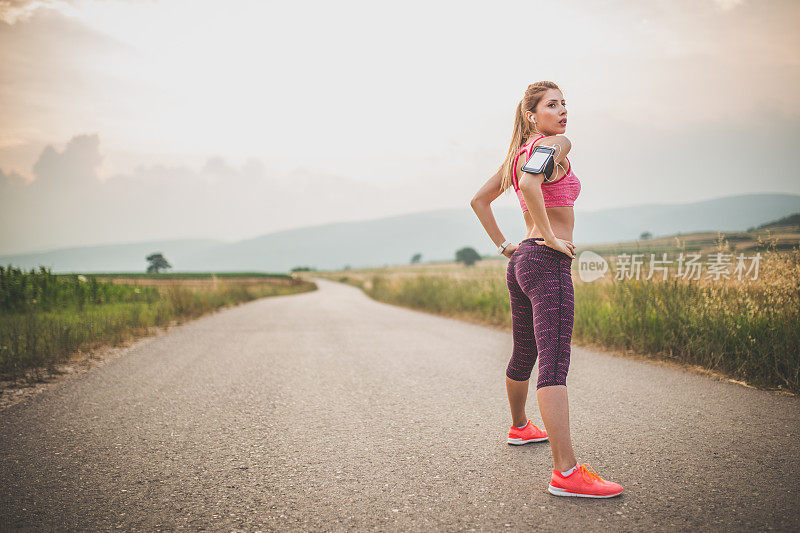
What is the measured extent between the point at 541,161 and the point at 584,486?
161cm

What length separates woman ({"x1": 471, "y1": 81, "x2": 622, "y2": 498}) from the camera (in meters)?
2.32

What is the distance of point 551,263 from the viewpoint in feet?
7.97

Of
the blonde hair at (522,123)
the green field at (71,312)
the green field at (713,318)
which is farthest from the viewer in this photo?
the green field at (71,312)

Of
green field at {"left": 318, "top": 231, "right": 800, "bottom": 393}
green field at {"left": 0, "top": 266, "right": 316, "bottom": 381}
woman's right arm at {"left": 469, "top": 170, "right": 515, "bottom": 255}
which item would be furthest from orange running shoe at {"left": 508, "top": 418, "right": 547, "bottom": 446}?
green field at {"left": 0, "top": 266, "right": 316, "bottom": 381}

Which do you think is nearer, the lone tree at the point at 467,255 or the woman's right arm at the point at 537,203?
the woman's right arm at the point at 537,203

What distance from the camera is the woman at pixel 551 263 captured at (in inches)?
91.5

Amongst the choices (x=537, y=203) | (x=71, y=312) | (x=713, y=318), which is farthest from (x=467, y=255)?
(x=537, y=203)

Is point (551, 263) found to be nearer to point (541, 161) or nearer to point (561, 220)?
point (561, 220)

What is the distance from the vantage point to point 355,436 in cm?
326

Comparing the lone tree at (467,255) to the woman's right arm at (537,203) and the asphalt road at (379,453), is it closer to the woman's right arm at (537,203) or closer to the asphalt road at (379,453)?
the asphalt road at (379,453)

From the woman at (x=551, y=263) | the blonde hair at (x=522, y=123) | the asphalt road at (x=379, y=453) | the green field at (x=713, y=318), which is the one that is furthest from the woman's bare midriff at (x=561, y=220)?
the green field at (x=713, y=318)

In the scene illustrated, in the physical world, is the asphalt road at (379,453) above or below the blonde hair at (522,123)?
below

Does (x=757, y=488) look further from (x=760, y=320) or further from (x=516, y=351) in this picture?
(x=760, y=320)

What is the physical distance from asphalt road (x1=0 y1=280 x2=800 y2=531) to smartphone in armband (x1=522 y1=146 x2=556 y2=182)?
1.61 meters
